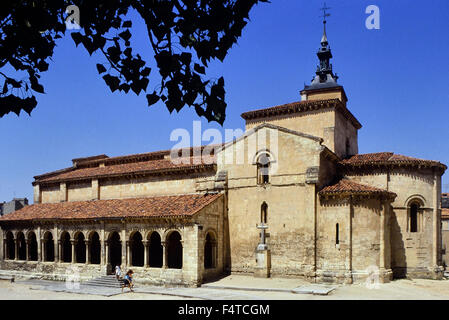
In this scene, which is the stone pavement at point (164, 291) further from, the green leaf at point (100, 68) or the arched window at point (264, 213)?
the green leaf at point (100, 68)

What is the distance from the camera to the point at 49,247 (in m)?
35.4

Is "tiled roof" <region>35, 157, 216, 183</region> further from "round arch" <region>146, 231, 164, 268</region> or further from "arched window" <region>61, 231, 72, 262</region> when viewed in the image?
"arched window" <region>61, 231, 72, 262</region>

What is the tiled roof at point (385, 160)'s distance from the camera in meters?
26.1

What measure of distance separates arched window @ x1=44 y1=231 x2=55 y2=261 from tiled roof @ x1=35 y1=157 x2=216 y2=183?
507 cm

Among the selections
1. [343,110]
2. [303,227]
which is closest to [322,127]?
[343,110]

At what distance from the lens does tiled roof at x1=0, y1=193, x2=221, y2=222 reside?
85.6 feet

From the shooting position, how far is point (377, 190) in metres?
24.0

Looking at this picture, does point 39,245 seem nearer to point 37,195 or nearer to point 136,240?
point 37,195

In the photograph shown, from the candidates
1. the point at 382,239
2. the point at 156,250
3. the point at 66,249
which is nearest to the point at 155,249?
the point at 156,250

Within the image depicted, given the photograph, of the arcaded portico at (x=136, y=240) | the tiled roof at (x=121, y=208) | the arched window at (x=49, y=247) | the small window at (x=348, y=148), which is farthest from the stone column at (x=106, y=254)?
the small window at (x=348, y=148)

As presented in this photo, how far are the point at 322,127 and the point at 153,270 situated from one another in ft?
46.6

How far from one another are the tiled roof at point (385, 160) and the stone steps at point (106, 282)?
51.7ft

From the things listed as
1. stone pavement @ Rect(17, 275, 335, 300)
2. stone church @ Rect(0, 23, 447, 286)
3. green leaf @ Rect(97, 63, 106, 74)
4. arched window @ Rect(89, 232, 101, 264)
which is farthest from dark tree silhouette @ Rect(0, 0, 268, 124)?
arched window @ Rect(89, 232, 101, 264)

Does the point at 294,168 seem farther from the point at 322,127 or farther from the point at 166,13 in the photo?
the point at 166,13
